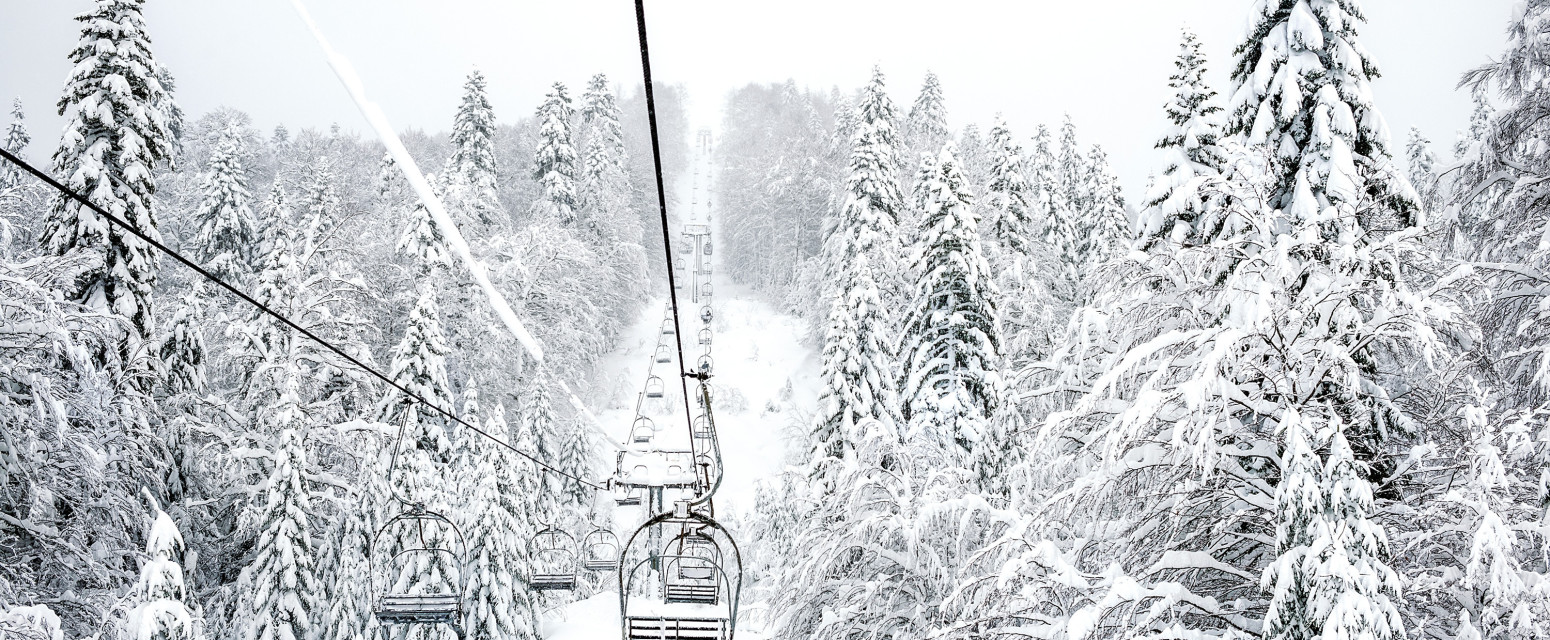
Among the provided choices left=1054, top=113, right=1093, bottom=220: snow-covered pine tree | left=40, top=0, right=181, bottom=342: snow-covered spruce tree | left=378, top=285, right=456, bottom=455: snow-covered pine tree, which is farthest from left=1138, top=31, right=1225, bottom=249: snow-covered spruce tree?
left=1054, top=113, right=1093, bottom=220: snow-covered pine tree

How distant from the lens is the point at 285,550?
16984 mm

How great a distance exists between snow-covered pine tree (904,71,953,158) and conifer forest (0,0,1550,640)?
32.8 feet

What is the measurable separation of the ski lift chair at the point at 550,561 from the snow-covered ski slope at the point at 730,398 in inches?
67.0

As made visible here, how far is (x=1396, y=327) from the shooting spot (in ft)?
22.8

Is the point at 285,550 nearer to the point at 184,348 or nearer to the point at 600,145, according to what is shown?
the point at 184,348

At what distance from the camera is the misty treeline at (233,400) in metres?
12.8

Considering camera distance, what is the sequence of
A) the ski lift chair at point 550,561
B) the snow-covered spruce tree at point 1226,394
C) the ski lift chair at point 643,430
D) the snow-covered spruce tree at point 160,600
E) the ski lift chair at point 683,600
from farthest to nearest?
the ski lift chair at point 550,561, the ski lift chair at point 643,430, the snow-covered spruce tree at point 160,600, the ski lift chair at point 683,600, the snow-covered spruce tree at point 1226,394

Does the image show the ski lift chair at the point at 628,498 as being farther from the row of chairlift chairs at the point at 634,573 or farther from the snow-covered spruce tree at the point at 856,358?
the snow-covered spruce tree at the point at 856,358

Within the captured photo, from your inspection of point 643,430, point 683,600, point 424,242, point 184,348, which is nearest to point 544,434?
point 424,242

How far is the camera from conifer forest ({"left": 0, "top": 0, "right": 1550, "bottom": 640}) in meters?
6.83

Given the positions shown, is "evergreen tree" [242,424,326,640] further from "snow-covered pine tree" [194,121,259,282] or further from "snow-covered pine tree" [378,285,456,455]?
"snow-covered pine tree" [194,121,259,282]

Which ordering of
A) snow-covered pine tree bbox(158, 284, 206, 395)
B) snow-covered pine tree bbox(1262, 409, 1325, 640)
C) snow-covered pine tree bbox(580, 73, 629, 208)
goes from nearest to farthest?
snow-covered pine tree bbox(1262, 409, 1325, 640), snow-covered pine tree bbox(158, 284, 206, 395), snow-covered pine tree bbox(580, 73, 629, 208)

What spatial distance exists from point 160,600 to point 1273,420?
10.9 metres

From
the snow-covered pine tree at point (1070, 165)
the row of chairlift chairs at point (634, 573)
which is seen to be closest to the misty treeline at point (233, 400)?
the row of chairlift chairs at point (634, 573)
